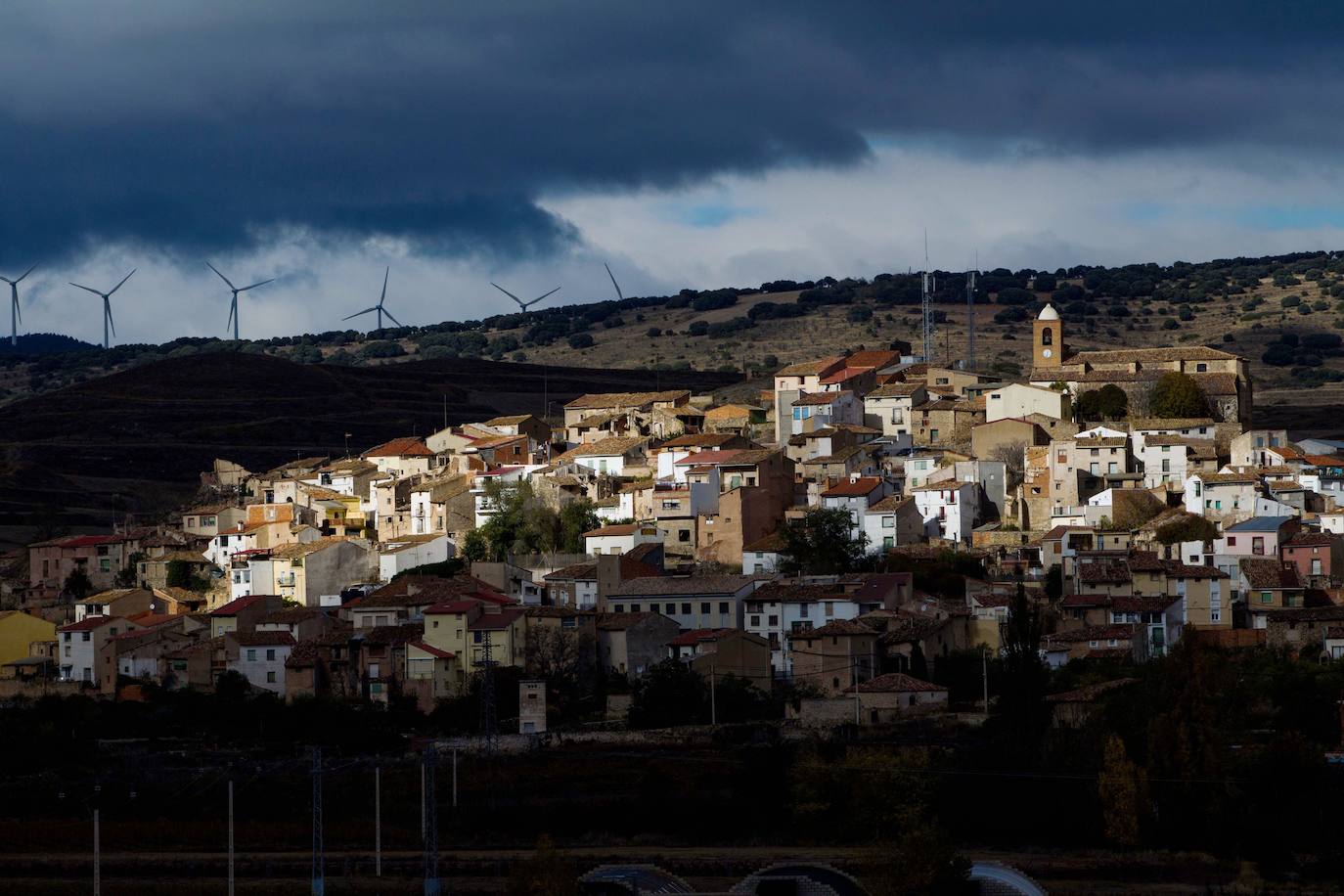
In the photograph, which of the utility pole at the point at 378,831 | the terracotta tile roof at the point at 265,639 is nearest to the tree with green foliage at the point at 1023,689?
the utility pole at the point at 378,831

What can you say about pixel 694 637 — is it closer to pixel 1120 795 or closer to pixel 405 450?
pixel 1120 795

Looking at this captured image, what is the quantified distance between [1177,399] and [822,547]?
16.2 m

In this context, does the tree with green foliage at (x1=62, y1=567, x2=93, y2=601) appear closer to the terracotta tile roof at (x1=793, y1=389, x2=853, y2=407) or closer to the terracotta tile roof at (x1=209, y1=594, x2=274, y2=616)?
the terracotta tile roof at (x1=209, y1=594, x2=274, y2=616)

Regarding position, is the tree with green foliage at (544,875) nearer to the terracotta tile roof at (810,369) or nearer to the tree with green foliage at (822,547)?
the tree with green foliage at (822,547)

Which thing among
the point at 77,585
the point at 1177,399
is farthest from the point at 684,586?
the point at 77,585

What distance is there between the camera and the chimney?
200 ft

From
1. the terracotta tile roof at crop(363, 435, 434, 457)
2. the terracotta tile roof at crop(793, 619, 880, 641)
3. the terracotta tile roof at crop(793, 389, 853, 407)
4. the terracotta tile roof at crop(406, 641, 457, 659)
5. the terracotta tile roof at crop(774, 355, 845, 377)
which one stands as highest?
the terracotta tile roof at crop(774, 355, 845, 377)

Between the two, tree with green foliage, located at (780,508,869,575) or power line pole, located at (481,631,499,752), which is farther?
tree with green foliage, located at (780,508,869,575)

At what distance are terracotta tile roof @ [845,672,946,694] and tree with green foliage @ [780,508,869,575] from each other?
801 cm

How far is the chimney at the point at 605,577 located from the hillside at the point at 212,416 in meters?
33.6

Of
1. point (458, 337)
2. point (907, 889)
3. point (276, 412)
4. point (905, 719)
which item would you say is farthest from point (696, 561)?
point (458, 337)

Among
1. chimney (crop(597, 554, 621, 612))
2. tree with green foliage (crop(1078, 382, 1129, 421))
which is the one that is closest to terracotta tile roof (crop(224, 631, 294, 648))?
chimney (crop(597, 554, 621, 612))

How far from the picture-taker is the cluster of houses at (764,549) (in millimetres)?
57906

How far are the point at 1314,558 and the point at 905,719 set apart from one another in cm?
1449
